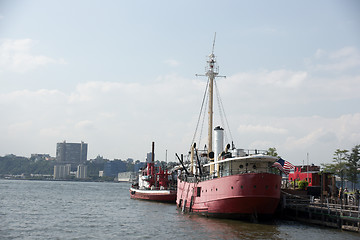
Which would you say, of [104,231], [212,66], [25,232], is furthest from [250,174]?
[212,66]

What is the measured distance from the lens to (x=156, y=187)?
64.9 meters

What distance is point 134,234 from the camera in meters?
29.4

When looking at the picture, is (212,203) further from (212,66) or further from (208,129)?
(212,66)

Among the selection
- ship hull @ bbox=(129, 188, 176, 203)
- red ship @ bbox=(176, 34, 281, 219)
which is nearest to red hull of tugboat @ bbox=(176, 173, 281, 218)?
red ship @ bbox=(176, 34, 281, 219)

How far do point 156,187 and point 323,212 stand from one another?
37.2 metres

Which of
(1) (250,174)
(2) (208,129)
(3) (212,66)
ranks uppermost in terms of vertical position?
(3) (212,66)

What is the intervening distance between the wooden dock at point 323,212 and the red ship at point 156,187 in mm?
22914

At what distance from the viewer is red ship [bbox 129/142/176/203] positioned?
58.1 m

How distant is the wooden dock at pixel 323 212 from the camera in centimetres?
2825

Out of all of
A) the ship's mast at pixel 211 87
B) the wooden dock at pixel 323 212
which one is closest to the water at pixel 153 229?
the wooden dock at pixel 323 212

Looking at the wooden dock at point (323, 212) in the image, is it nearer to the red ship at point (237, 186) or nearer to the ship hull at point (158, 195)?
the red ship at point (237, 186)

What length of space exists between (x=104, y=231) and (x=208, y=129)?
859 inches

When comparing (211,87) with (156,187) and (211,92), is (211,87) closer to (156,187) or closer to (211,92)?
(211,92)

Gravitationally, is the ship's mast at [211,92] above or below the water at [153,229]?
above
